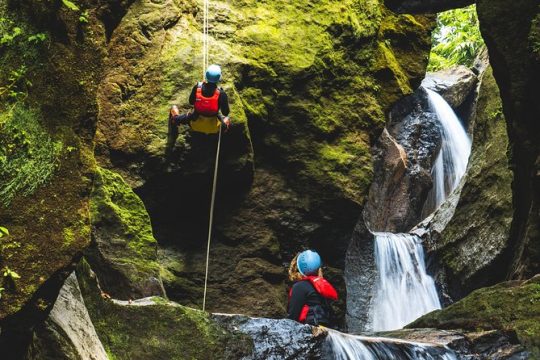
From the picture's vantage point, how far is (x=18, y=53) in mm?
5391

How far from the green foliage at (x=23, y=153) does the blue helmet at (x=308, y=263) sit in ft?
12.4

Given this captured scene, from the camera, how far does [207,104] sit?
484 inches

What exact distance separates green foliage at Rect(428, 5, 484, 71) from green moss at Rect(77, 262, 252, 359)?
28.5 metres

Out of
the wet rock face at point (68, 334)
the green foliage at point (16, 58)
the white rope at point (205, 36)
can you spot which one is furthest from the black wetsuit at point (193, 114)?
the green foliage at point (16, 58)

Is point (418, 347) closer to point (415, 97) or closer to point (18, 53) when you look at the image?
point (18, 53)

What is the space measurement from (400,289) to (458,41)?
19.9 meters

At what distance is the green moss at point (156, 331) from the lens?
23.7 ft

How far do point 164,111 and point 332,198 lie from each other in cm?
452

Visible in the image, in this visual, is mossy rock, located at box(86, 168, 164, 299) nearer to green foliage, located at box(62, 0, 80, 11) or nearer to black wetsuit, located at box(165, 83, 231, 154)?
black wetsuit, located at box(165, 83, 231, 154)

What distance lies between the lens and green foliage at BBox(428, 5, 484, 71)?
33844mm

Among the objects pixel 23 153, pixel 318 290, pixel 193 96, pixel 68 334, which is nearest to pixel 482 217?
pixel 193 96

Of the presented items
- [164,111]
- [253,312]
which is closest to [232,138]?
[164,111]

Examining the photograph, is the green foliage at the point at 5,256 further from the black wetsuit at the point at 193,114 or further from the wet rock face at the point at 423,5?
the wet rock face at the point at 423,5

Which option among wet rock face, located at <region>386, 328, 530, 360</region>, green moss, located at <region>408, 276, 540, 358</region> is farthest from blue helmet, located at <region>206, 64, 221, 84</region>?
wet rock face, located at <region>386, 328, 530, 360</region>
